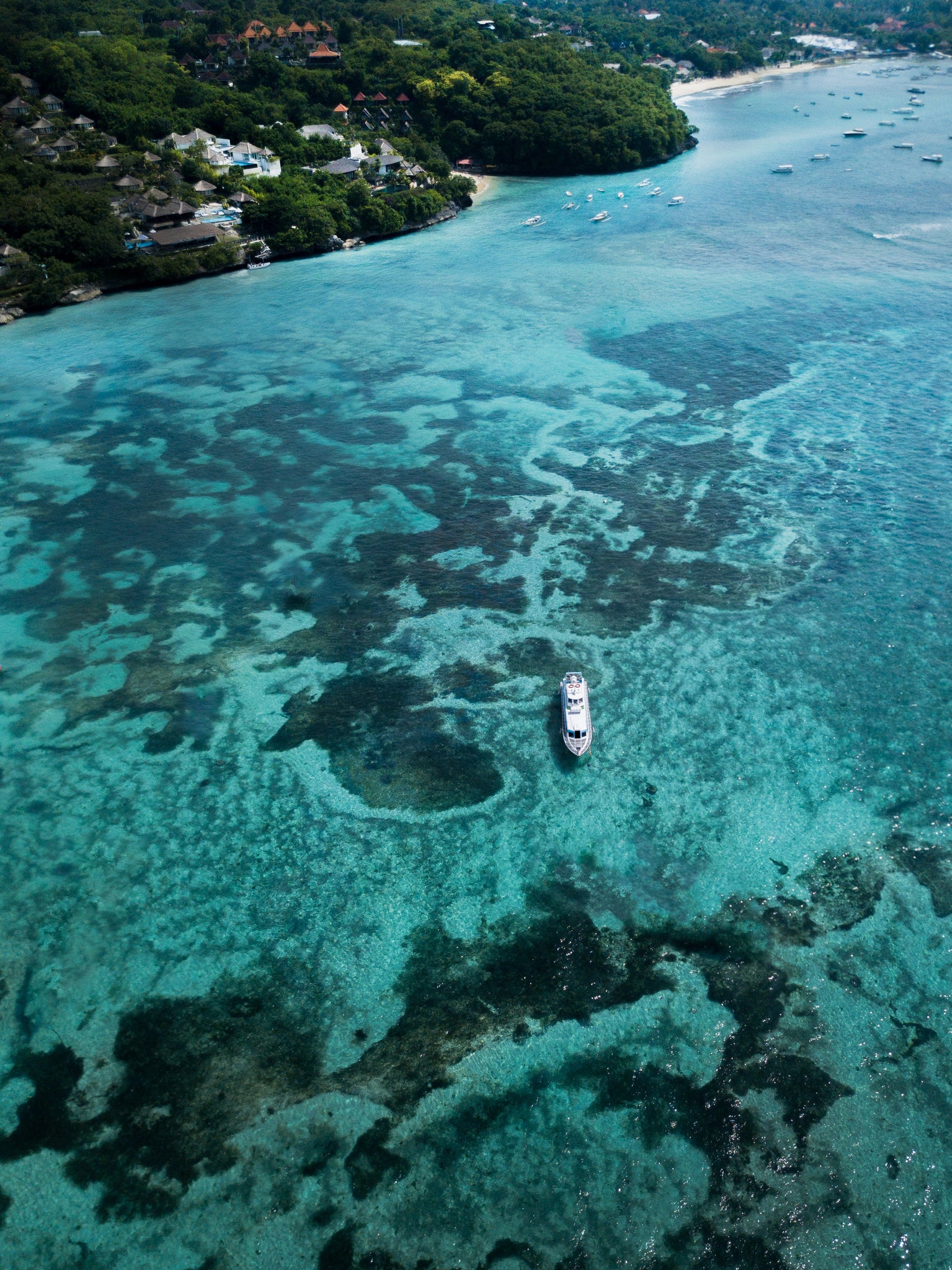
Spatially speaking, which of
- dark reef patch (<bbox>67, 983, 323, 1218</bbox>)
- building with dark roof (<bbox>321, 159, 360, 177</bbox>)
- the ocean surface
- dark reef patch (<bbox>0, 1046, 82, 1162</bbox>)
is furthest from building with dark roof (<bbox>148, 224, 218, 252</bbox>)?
dark reef patch (<bbox>0, 1046, 82, 1162</bbox>)

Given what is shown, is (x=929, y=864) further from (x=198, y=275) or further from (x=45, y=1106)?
(x=198, y=275)

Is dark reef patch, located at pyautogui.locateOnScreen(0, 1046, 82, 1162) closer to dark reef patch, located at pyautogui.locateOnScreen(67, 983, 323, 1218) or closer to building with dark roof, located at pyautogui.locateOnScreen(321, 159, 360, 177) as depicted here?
dark reef patch, located at pyautogui.locateOnScreen(67, 983, 323, 1218)

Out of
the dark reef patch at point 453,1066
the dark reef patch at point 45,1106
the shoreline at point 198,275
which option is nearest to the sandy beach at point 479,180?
the shoreline at point 198,275

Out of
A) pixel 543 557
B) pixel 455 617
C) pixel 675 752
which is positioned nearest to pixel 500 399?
pixel 543 557

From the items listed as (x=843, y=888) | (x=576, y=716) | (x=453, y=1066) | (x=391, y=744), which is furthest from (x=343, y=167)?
(x=453, y=1066)

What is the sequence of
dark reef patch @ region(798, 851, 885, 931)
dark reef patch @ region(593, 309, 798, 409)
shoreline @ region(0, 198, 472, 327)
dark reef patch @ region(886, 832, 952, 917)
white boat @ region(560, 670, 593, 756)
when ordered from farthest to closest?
shoreline @ region(0, 198, 472, 327), dark reef patch @ region(593, 309, 798, 409), white boat @ region(560, 670, 593, 756), dark reef patch @ region(886, 832, 952, 917), dark reef patch @ region(798, 851, 885, 931)

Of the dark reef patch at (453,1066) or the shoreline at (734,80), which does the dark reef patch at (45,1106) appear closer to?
the dark reef patch at (453,1066)
